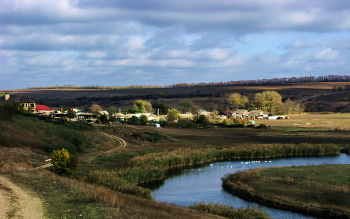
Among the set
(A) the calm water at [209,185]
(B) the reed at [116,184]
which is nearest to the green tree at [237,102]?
(A) the calm water at [209,185]

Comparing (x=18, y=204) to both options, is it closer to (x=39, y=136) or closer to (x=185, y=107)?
(x=39, y=136)

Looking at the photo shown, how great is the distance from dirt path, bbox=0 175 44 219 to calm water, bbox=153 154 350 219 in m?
12.4

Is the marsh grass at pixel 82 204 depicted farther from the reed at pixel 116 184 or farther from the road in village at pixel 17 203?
the reed at pixel 116 184

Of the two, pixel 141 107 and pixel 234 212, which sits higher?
pixel 141 107

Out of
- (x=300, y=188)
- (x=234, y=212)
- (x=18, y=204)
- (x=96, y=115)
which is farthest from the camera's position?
(x=96, y=115)

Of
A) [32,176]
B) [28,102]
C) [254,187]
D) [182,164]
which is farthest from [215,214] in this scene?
[28,102]

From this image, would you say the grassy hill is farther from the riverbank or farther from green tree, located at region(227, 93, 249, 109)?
green tree, located at region(227, 93, 249, 109)

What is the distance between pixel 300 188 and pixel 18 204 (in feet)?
68.2

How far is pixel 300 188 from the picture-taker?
3161 cm

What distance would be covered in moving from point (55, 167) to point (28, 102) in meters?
70.6

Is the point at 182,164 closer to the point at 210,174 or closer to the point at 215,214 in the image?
the point at 210,174

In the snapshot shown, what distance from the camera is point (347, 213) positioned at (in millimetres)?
25797

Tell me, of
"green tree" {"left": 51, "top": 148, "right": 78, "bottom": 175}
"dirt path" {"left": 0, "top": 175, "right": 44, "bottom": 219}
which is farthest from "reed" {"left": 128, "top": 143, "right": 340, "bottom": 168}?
"dirt path" {"left": 0, "top": 175, "right": 44, "bottom": 219}

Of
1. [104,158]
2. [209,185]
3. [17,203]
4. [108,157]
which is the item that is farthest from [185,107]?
[17,203]
